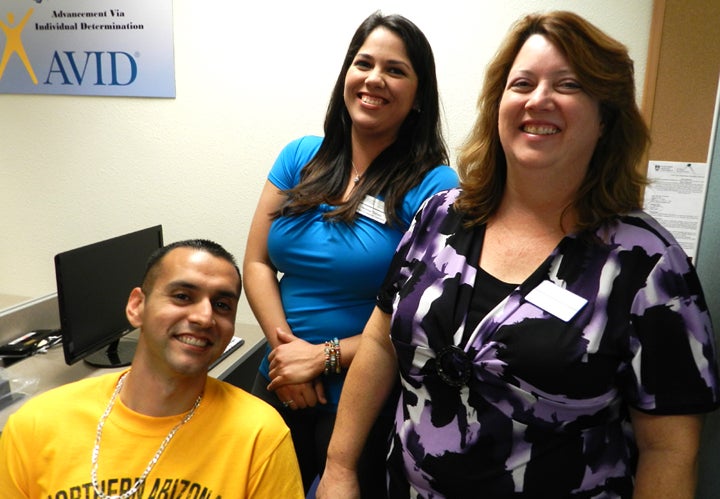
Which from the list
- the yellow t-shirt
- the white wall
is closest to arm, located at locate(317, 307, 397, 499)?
the yellow t-shirt

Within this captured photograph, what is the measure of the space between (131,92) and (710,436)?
242 centimetres

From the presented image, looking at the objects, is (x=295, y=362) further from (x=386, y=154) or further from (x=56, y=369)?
(x=56, y=369)

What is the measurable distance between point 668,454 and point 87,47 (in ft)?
8.57

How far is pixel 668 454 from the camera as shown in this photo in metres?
0.94

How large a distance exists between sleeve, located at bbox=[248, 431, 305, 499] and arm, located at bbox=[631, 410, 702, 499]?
64 cm

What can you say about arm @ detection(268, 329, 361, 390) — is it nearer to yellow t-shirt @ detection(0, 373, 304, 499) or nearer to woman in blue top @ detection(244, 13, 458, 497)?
woman in blue top @ detection(244, 13, 458, 497)

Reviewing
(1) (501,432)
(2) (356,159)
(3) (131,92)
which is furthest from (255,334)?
(1) (501,432)

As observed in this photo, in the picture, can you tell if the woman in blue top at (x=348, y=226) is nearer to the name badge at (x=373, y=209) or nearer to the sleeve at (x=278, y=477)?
the name badge at (x=373, y=209)

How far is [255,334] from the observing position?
7.58 ft

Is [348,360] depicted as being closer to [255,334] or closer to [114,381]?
[114,381]

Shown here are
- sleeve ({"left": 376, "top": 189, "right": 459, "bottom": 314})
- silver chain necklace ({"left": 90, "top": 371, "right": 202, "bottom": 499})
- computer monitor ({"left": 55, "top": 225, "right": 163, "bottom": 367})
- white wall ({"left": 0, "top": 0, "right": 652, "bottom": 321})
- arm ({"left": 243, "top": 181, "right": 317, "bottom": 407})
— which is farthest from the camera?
white wall ({"left": 0, "top": 0, "right": 652, "bottom": 321})

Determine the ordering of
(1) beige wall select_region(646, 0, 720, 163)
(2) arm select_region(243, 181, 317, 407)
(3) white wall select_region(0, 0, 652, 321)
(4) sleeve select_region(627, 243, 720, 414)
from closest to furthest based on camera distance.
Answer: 1. (4) sleeve select_region(627, 243, 720, 414)
2. (2) arm select_region(243, 181, 317, 407)
3. (1) beige wall select_region(646, 0, 720, 163)
4. (3) white wall select_region(0, 0, 652, 321)

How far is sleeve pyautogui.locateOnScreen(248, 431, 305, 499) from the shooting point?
1094 mm

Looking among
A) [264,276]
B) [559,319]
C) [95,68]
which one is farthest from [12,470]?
[95,68]
